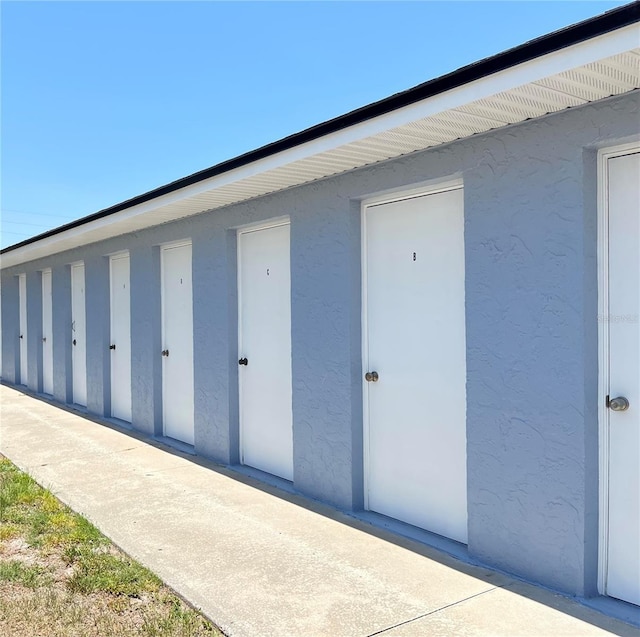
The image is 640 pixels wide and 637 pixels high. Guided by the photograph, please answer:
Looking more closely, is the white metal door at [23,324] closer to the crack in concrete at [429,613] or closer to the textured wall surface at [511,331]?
the textured wall surface at [511,331]

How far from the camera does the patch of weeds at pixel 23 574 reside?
3.65 metres

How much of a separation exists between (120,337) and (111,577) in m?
6.08

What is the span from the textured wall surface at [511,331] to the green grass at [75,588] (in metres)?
1.84

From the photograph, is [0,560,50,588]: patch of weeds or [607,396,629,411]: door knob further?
[0,560,50,588]: patch of weeds

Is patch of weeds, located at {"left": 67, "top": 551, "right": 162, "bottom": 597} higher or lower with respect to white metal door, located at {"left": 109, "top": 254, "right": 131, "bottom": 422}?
lower

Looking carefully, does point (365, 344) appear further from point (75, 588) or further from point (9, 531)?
point (9, 531)

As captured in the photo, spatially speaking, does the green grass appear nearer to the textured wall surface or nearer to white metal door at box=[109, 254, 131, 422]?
the textured wall surface

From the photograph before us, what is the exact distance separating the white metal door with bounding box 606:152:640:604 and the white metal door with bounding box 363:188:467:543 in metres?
1.06

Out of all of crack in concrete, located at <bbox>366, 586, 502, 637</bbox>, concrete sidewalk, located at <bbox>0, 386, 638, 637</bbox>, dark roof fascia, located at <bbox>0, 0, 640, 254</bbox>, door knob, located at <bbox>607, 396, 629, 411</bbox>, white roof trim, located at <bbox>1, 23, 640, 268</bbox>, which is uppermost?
dark roof fascia, located at <bbox>0, 0, 640, 254</bbox>

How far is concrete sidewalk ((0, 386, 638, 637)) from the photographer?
10.2 feet

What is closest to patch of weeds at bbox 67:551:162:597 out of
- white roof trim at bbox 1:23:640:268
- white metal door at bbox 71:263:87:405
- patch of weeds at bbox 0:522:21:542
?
patch of weeds at bbox 0:522:21:542

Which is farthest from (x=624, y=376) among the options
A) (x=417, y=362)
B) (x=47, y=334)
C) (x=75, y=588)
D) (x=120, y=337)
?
(x=47, y=334)

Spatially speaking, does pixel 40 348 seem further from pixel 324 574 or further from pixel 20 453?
pixel 324 574

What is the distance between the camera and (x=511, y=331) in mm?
3676
